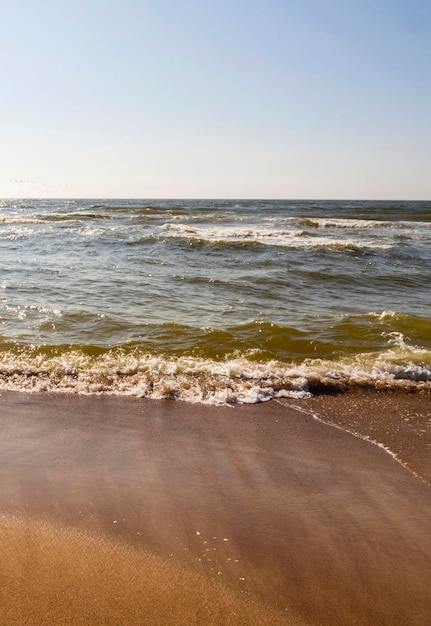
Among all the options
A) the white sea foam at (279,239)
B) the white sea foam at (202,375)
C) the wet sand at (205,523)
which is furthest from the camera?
the white sea foam at (279,239)

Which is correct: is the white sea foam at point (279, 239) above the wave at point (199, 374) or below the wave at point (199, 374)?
above

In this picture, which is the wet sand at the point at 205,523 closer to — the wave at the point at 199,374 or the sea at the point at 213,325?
the wave at the point at 199,374

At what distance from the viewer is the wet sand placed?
2549 millimetres

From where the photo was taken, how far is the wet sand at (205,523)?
2.55m

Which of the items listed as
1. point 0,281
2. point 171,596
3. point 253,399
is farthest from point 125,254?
point 171,596

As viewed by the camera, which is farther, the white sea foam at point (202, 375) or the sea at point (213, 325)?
the sea at point (213, 325)

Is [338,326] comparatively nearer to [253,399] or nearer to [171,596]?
[253,399]

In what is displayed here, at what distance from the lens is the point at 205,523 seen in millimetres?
3189

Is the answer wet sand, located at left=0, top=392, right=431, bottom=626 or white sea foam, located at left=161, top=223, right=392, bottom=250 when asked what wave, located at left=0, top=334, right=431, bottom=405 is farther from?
white sea foam, located at left=161, top=223, right=392, bottom=250

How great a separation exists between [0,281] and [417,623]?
11430 millimetres

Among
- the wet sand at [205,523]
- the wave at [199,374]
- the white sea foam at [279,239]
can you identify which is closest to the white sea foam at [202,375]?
the wave at [199,374]

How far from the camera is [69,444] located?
13.9 feet

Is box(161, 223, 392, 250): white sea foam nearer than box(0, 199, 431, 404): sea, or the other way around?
box(0, 199, 431, 404): sea

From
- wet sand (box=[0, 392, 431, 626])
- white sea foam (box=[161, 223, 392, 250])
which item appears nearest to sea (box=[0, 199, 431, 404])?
wet sand (box=[0, 392, 431, 626])
